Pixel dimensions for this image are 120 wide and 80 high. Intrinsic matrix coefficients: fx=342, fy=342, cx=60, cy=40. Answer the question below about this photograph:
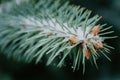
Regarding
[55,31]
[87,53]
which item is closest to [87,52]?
[87,53]

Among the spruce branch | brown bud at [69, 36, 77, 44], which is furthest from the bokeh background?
brown bud at [69, 36, 77, 44]

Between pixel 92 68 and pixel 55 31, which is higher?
pixel 55 31

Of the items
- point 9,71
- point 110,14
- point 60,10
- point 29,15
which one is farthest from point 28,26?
point 110,14

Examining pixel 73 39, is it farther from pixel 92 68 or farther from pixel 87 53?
pixel 92 68

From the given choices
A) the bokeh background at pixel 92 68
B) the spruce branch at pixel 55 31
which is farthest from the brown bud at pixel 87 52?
the bokeh background at pixel 92 68

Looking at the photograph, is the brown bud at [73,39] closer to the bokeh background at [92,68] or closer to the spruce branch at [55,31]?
the spruce branch at [55,31]

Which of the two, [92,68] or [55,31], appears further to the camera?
[92,68]
